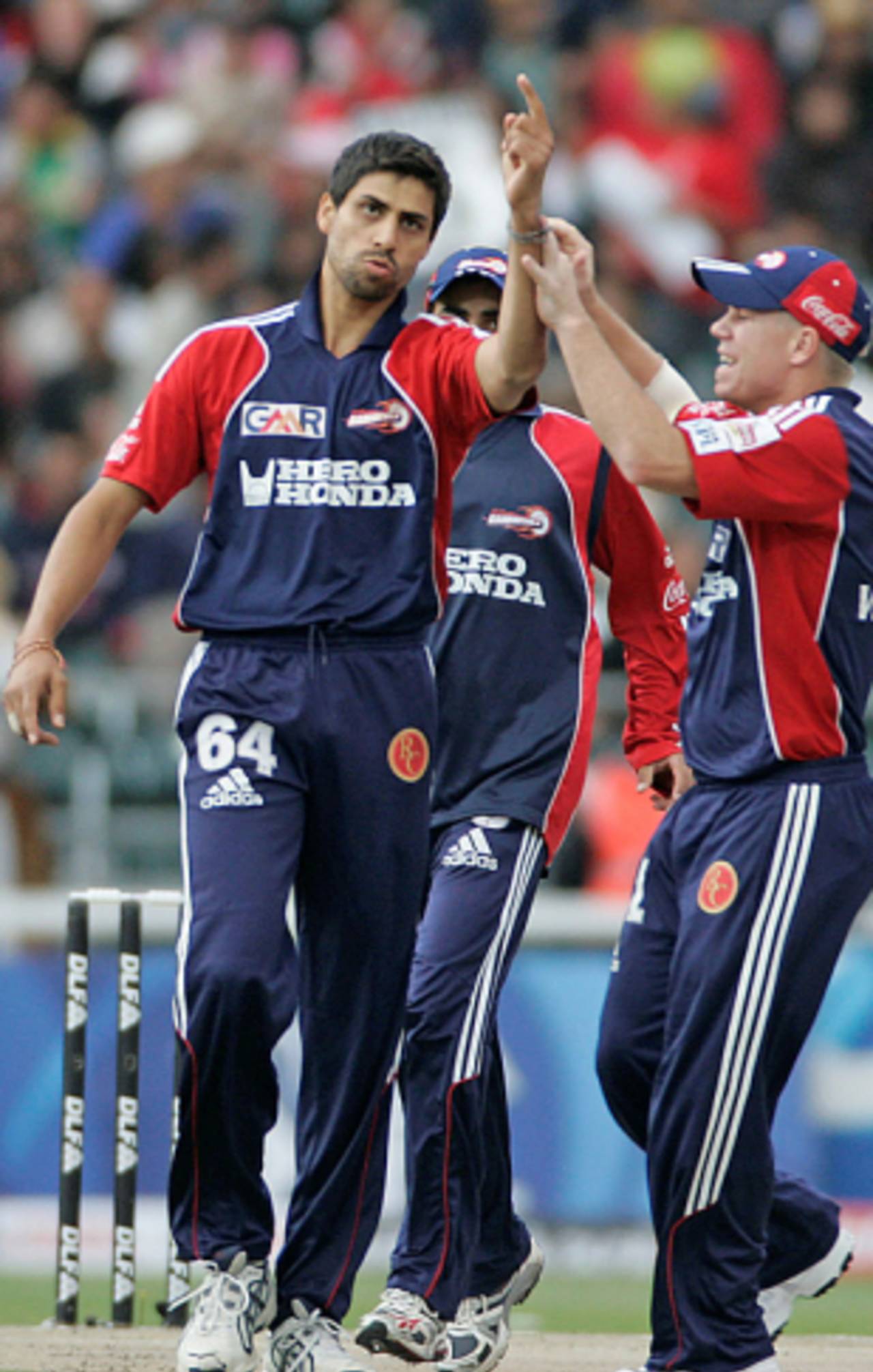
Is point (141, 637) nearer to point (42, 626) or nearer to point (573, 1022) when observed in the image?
point (573, 1022)

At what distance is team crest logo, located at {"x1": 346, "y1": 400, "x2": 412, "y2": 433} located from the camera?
5.03 metres

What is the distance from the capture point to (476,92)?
14.5m

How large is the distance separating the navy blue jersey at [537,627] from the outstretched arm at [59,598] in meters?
1.32

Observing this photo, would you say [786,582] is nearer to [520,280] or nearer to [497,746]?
[520,280]

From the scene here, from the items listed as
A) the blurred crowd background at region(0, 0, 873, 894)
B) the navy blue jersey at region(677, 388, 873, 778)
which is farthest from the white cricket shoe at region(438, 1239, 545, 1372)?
the blurred crowd background at region(0, 0, 873, 894)

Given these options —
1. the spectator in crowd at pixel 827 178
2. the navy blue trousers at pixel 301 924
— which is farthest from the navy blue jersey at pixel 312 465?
the spectator in crowd at pixel 827 178

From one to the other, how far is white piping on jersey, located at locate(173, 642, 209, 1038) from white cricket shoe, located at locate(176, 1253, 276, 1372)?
52cm

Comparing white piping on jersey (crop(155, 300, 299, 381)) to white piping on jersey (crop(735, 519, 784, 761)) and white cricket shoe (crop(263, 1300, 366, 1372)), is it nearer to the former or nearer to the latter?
white piping on jersey (crop(735, 519, 784, 761))

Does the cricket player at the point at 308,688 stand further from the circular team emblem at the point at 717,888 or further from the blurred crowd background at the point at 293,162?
the blurred crowd background at the point at 293,162

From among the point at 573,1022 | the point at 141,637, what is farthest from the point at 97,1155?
the point at 141,637

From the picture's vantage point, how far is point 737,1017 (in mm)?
5012

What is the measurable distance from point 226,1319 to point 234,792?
1119 mm

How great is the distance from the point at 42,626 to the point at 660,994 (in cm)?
169

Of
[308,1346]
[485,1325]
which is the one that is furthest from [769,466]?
[485,1325]
